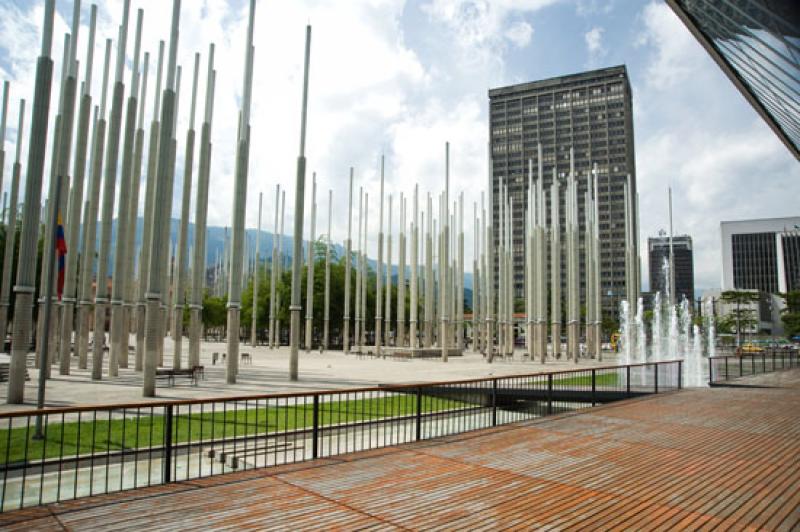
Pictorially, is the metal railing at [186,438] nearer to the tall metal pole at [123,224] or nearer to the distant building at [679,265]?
the tall metal pole at [123,224]

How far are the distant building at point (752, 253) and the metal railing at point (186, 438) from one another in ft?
409

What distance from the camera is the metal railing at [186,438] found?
7.24 m

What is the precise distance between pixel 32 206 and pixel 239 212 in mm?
7659

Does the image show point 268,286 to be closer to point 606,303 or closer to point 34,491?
point 34,491

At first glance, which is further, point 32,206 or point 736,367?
point 736,367

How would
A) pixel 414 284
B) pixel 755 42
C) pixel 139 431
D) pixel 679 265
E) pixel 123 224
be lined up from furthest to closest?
pixel 679 265
pixel 414 284
pixel 123 224
pixel 139 431
pixel 755 42

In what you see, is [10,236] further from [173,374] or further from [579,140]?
[579,140]

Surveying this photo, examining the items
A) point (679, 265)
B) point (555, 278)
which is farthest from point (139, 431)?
point (679, 265)

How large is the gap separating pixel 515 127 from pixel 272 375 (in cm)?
12155

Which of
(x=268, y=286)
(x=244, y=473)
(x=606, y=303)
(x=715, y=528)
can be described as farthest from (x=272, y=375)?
(x=606, y=303)

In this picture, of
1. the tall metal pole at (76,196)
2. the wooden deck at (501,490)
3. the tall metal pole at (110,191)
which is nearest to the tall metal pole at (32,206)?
the tall metal pole at (110,191)

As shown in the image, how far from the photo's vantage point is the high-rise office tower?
123 meters

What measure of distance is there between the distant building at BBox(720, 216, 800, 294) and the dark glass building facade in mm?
122096

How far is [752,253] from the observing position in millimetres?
123062
